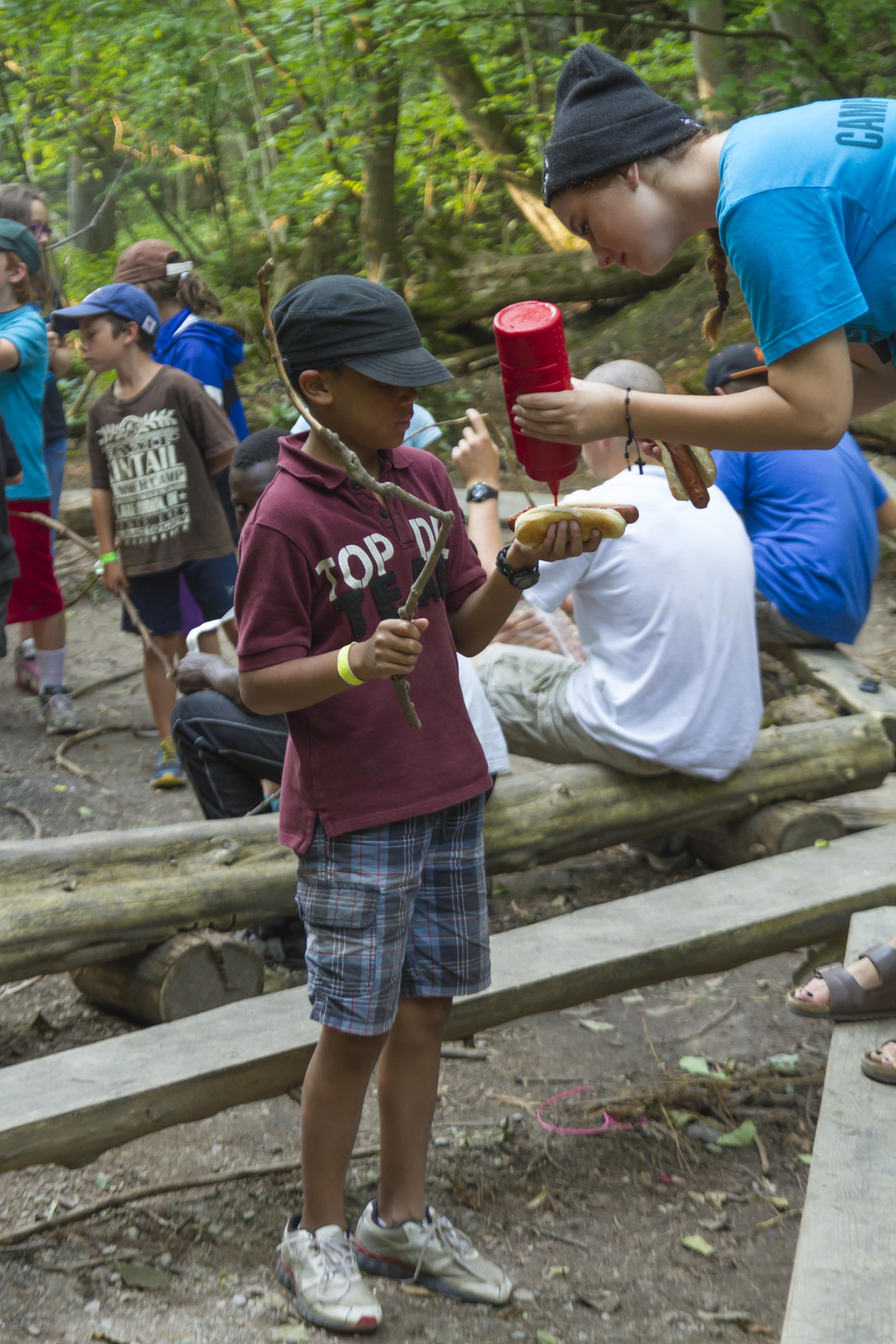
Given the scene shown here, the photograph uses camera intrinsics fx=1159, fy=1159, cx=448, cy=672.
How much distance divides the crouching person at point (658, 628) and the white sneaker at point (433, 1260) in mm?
1766

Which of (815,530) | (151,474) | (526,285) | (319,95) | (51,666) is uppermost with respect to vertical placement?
(319,95)

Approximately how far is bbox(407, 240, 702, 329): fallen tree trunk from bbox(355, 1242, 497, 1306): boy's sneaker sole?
337 inches

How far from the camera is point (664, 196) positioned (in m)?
1.83

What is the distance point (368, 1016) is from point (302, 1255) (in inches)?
19.7

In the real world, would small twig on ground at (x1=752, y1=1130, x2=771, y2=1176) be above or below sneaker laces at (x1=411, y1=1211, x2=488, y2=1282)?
below

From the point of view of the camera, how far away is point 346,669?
1.86 meters

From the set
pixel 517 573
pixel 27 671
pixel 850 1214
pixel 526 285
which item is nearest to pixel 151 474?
pixel 27 671

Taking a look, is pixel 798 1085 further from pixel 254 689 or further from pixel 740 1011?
Answer: pixel 254 689

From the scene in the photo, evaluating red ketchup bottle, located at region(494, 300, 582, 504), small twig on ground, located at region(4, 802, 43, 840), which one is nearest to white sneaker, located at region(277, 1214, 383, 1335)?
red ketchup bottle, located at region(494, 300, 582, 504)

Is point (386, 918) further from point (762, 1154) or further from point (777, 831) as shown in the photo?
point (777, 831)

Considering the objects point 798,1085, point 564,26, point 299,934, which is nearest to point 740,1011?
point 798,1085

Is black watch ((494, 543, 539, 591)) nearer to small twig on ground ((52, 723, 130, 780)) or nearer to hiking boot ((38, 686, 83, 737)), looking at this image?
small twig on ground ((52, 723, 130, 780))

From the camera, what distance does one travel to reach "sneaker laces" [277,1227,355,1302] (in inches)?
82.9

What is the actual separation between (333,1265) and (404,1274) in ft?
0.65
